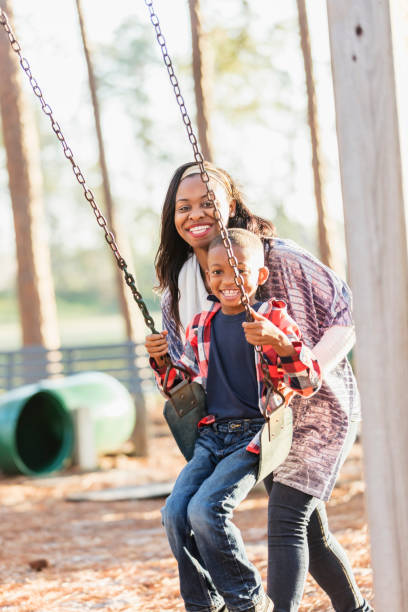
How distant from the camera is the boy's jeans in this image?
110 inches

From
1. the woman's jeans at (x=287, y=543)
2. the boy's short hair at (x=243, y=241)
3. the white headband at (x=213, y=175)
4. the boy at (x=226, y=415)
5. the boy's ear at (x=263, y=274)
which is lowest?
the woman's jeans at (x=287, y=543)

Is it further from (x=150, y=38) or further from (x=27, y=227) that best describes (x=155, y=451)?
(x=150, y=38)

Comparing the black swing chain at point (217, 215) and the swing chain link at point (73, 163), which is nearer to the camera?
the black swing chain at point (217, 215)

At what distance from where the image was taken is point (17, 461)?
9930 millimetres

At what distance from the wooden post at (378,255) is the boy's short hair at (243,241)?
0.61m

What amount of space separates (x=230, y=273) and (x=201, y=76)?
9.90 m

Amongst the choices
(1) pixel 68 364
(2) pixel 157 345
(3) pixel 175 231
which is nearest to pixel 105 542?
(3) pixel 175 231

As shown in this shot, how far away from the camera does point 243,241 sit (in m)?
3.00

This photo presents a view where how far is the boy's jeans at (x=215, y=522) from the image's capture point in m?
2.78

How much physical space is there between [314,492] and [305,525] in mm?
121

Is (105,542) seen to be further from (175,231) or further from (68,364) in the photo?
(68,364)

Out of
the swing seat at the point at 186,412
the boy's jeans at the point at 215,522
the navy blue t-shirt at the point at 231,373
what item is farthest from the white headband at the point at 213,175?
the boy's jeans at the point at 215,522

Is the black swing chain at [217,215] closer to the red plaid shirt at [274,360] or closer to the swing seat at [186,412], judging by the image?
the red plaid shirt at [274,360]

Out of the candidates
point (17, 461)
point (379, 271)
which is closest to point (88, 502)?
point (17, 461)
